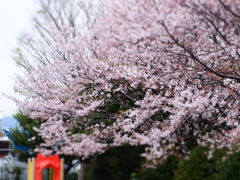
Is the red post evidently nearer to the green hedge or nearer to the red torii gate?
the red torii gate

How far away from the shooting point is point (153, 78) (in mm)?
8328

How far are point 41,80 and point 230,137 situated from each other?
6155mm

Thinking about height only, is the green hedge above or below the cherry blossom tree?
below

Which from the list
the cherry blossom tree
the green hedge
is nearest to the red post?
the cherry blossom tree

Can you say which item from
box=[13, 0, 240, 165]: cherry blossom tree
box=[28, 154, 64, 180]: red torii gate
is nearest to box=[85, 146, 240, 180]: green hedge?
box=[13, 0, 240, 165]: cherry blossom tree

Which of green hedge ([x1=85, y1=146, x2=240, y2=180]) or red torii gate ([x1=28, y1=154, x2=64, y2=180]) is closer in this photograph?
green hedge ([x1=85, y1=146, x2=240, y2=180])

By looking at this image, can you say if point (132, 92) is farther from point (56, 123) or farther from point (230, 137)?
point (230, 137)

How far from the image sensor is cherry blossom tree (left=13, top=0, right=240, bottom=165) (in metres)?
6.31

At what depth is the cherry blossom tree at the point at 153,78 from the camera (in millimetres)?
6312

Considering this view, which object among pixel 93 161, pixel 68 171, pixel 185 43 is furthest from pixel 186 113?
pixel 68 171

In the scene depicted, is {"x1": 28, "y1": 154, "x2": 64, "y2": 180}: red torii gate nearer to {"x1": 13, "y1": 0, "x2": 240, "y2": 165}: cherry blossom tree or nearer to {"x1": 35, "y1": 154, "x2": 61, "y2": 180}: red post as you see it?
{"x1": 35, "y1": 154, "x2": 61, "y2": 180}: red post

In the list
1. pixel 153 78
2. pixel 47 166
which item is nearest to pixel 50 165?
pixel 47 166

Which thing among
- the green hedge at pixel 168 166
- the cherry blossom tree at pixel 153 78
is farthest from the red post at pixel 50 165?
the green hedge at pixel 168 166

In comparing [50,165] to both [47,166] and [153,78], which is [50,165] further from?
[153,78]
